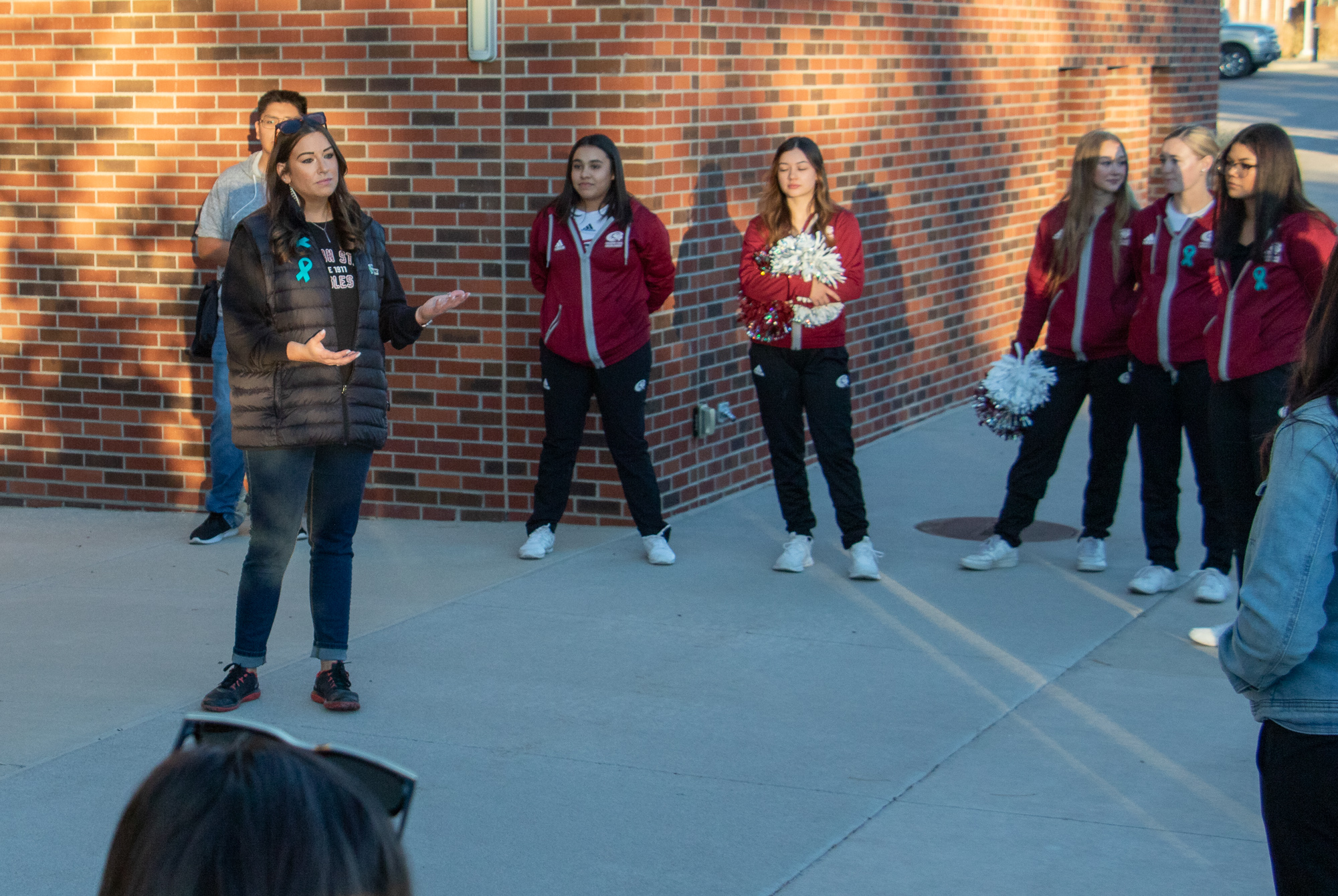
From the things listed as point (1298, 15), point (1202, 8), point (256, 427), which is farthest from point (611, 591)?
point (1298, 15)

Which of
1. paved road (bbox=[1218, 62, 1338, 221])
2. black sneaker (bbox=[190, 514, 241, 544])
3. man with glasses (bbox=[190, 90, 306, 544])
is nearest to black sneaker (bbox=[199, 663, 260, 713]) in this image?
man with glasses (bbox=[190, 90, 306, 544])

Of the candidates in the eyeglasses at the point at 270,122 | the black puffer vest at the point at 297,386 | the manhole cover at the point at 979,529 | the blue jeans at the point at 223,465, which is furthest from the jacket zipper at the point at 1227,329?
the blue jeans at the point at 223,465

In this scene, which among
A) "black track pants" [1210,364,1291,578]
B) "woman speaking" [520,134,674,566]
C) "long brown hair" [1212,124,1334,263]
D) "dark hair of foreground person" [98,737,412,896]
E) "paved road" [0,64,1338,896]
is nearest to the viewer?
"dark hair of foreground person" [98,737,412,896]

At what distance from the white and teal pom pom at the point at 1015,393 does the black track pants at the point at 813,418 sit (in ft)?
2.13

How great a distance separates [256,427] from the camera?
16.8 feet

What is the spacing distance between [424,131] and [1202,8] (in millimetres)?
10402

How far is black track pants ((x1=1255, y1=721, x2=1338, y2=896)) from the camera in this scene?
8.65 feet

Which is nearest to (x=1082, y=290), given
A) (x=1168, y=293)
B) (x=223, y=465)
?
(x=1168, y=293)

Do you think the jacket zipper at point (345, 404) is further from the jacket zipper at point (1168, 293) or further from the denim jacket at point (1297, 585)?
the jacket zipper at point (1168, 293)

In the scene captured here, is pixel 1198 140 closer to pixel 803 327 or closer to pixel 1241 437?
pixel 1241 437

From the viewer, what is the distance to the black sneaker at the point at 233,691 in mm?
5234

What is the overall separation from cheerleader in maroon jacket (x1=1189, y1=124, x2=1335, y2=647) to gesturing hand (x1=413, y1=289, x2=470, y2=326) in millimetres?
2785

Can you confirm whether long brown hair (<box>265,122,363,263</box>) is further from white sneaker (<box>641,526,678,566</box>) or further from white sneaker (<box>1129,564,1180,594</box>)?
white sneaker (<box>1129,564,1180,594</box>)

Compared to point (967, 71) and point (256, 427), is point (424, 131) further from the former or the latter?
point (967, 71)
